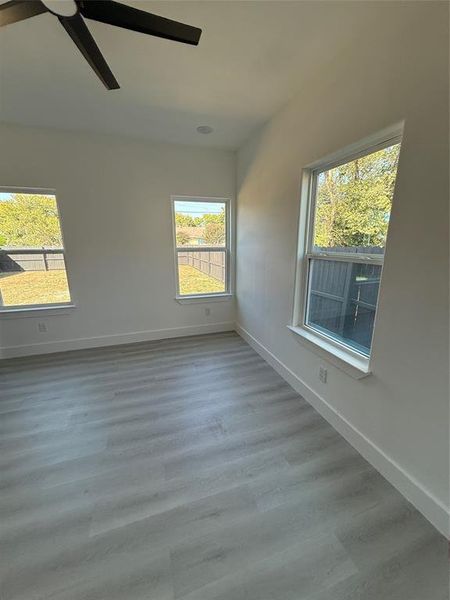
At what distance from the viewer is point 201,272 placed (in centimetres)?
365

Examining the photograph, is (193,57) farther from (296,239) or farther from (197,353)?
(197,353)

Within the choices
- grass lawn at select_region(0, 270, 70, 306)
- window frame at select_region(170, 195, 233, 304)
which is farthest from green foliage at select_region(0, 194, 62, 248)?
window frame at select_region(170, 195, 233, 304)

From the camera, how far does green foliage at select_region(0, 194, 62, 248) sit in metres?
2.76

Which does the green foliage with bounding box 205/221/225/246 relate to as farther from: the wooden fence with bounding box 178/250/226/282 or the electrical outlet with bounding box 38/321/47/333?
the electrical outlet with bounding box 38/321/47/333

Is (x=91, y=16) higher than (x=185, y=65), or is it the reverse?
(x=185, y=65)

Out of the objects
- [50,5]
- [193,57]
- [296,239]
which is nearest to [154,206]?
[193,57]

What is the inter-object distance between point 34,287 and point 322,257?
10.9 ft

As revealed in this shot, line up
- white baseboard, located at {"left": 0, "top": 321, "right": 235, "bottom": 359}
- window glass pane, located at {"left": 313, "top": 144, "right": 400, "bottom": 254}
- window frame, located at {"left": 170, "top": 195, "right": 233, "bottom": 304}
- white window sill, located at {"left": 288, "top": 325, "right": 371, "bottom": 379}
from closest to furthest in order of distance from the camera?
window glass pane, located at {"left": 313, "top": 144, "right": 400, "bottom": 254}
white window sill, located at {"left": 288, "top": 325, "right": 371, "bottom": 379}
white baseboard, located at {"left": 0, "top": 321, "right": 235, "bottom": 359}
window frame, located at {"left": 170, "top": 195, "right": 233, "bottom": 304}

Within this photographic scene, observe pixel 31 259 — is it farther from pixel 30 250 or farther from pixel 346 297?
pixel 346 297

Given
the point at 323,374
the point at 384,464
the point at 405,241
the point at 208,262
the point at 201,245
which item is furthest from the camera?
the point at 208,262

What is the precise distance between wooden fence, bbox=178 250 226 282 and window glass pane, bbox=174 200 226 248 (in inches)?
5.7

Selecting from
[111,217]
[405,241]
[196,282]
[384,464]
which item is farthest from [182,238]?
[384,464]

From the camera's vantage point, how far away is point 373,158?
1569 mm

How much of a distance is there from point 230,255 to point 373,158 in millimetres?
2264
